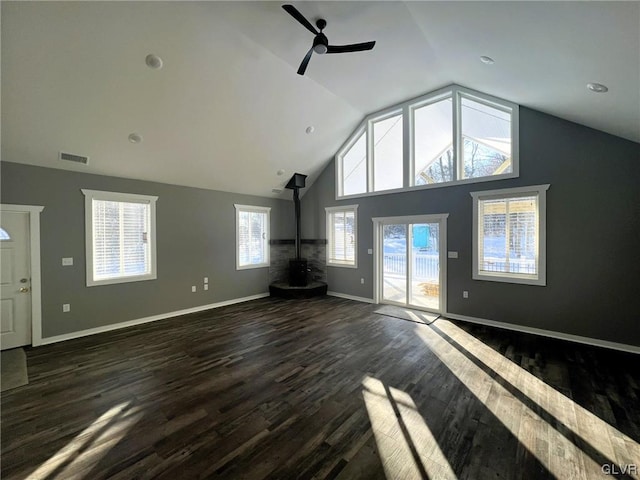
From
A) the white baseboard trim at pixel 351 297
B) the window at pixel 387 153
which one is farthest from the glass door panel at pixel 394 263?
the window at pixel 387 153

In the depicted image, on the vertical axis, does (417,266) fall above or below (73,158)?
below

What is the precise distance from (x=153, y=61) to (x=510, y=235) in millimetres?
5831

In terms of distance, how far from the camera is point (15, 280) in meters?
3.78

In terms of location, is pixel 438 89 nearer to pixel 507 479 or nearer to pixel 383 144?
pixel 383 144

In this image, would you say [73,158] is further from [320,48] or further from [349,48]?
[349,48]

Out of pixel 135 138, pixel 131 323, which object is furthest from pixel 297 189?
pixel 131 323

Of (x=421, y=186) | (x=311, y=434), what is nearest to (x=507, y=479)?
(x=311, y=434)

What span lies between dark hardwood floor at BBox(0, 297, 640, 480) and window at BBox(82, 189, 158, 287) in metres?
1.18

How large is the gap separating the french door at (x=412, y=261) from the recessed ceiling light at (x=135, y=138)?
4733 mm

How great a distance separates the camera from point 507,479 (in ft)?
5.50

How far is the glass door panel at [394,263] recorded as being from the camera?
5.75 metres

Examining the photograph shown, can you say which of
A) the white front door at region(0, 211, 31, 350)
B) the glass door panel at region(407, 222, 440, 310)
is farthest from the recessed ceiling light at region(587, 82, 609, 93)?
the white front door at region(0, 211, 31, 350)

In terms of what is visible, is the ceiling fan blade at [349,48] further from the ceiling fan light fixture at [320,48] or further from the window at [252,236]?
the window at [252,236]

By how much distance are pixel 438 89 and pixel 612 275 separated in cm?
413
